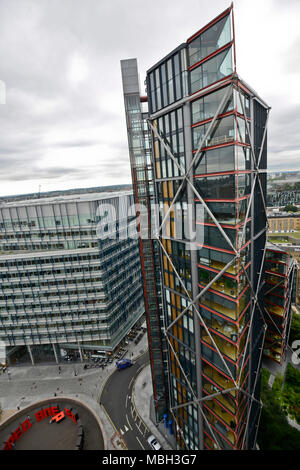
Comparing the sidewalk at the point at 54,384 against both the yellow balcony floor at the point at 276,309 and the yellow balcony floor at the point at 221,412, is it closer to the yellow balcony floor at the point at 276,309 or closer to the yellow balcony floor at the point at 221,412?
the yellow balcony floor at the point at 221,412

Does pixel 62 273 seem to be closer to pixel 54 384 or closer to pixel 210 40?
pixel 54 384

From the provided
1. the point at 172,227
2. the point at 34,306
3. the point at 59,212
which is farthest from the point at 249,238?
the point at 34,306

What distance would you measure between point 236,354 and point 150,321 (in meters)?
18.6

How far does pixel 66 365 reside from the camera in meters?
60.3

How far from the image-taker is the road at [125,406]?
39.7m

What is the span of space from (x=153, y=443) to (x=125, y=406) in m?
10.7

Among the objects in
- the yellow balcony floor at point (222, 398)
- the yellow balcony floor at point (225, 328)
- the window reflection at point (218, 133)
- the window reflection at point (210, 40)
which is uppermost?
the window reflection at point (210, 40)

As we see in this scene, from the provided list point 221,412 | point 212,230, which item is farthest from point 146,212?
point 221,412

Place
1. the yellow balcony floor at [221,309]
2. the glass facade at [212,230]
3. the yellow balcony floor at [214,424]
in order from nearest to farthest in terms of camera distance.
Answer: the glass facade at [212,230] → the yellow balcony floor at [221,309] → the yellow balcony floor at [214,424]

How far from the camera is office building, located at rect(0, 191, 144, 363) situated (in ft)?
169

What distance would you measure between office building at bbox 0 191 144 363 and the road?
7644 mm

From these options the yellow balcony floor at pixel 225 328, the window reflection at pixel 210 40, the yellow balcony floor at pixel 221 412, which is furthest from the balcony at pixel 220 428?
the window reflection at pixel 210 40

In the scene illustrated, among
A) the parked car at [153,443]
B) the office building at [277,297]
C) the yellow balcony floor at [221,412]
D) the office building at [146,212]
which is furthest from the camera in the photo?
the office building at [277,297]

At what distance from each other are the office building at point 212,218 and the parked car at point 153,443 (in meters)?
12.9
